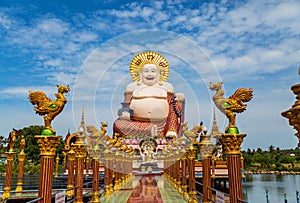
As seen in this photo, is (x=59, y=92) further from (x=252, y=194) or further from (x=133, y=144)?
(x=133, y=144)

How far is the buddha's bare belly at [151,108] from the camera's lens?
3344cm

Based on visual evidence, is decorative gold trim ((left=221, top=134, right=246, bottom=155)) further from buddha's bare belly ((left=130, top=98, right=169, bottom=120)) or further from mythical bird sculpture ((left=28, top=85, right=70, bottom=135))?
buddha's bare belly ((left=130, top=98, right=169, bottom=120))

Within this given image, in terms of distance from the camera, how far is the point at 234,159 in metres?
4.70

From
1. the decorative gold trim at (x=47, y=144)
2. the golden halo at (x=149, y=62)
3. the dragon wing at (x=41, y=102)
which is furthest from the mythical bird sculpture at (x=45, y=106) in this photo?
the golden halo at (x=149, y=62)

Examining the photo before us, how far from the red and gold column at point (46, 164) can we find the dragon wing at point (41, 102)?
1.56ft

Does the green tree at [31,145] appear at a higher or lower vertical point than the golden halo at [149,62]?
lower

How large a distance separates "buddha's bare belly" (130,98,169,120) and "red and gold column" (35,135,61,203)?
28.3 metres

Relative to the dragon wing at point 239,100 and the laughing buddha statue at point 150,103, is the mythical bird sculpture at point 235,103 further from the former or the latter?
the laughing buddha statue at point 150,103

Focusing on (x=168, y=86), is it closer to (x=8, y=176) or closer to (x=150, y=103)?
(x=150, y=103)

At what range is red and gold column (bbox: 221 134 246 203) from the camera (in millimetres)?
4610

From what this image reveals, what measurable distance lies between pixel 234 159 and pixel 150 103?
28868mm

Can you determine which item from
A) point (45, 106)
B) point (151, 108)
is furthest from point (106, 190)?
point (151, 108)

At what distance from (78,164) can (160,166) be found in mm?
22360

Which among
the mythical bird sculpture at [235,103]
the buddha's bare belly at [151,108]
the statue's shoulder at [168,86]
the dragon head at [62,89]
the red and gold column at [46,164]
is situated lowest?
the red and gold column at [46,164]
